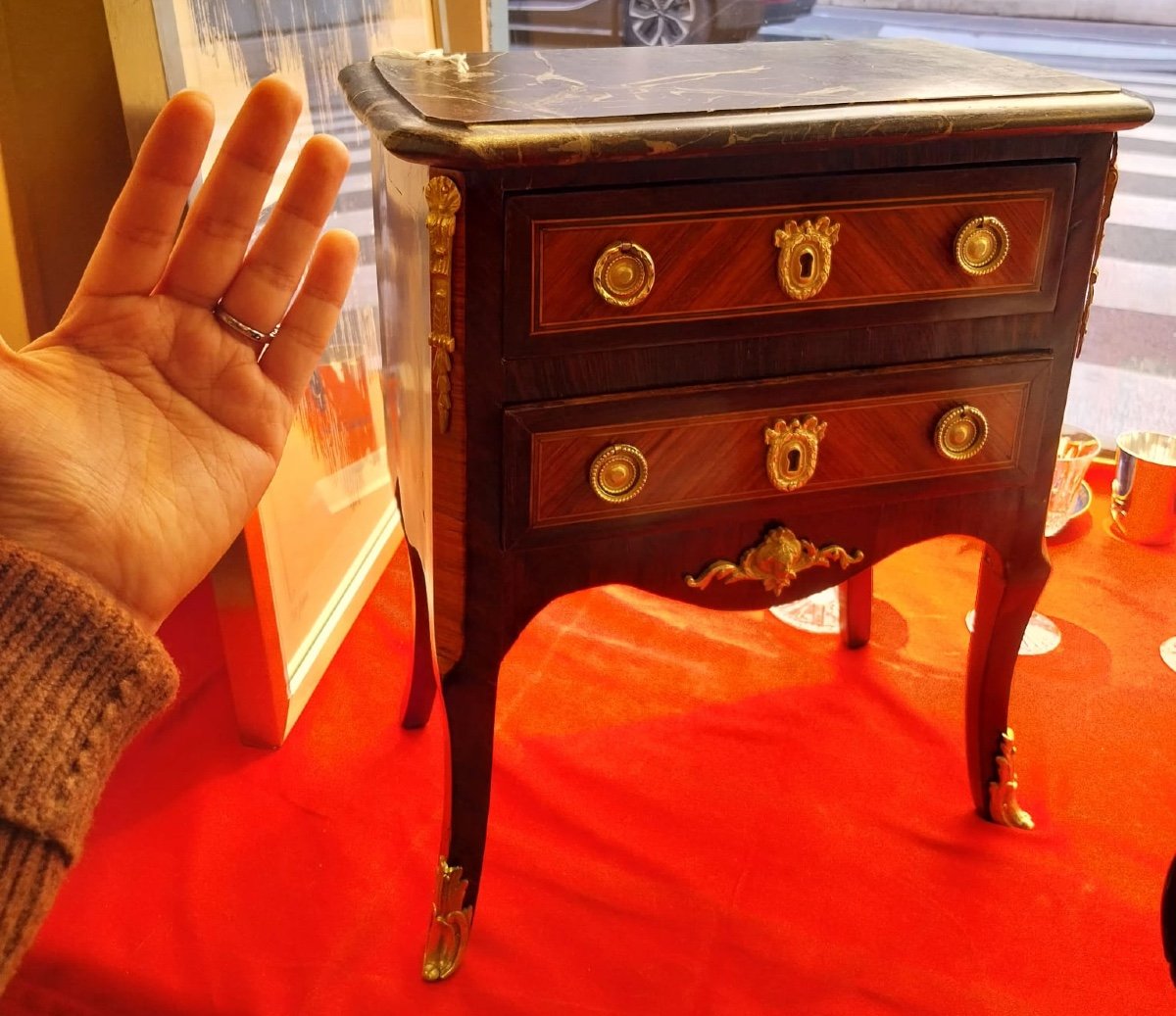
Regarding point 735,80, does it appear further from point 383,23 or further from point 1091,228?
point 383,23

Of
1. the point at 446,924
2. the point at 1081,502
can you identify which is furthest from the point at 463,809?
the point at 1081,502

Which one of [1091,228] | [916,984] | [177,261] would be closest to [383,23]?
[177,261]

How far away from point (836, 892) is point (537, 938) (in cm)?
33

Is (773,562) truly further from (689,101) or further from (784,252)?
(689,101)

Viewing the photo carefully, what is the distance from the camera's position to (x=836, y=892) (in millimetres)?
1260

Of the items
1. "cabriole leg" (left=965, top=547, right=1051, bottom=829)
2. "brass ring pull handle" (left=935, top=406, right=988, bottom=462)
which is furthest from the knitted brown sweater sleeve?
"cabriole leg" (left=965, top=547, right=1051, bottom=829)

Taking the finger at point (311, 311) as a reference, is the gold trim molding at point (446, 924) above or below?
below

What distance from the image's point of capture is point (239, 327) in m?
0.94

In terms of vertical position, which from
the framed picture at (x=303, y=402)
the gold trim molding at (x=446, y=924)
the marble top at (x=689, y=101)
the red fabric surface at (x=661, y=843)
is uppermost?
the marble top at (x=689, y=101)

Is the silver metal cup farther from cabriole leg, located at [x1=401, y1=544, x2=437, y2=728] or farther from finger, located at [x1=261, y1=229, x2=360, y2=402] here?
finger, located at [x1=261, y1=229, x2=360, y2=402]

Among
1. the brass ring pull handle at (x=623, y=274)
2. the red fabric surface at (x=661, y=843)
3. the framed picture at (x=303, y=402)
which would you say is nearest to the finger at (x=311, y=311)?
the brass ring pull handle at (x=623, y=274)

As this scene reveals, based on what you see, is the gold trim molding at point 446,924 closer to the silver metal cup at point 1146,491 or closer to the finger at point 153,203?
the finger at point 153,203

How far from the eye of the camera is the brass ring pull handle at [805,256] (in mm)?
969

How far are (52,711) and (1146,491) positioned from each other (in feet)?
5.69
